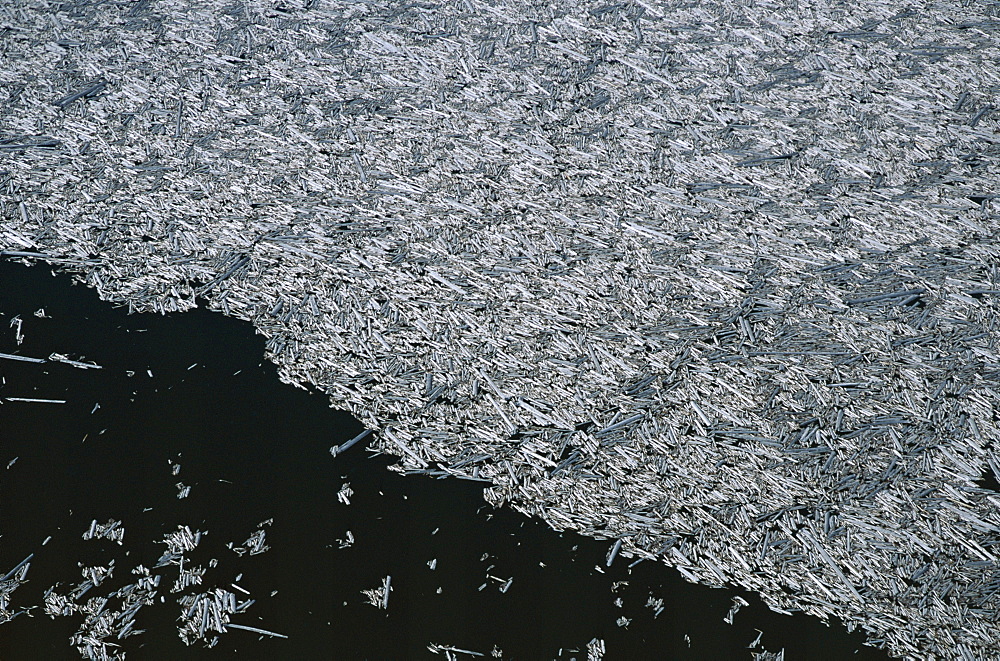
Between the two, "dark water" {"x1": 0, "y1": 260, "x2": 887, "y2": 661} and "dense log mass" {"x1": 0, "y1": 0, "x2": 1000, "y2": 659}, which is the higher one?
"dense log mass" {"x1": 0, "y1": 0, "x2": 1000, "y2": 659}

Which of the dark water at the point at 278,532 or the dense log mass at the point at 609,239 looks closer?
the dark water at the point at 278,532

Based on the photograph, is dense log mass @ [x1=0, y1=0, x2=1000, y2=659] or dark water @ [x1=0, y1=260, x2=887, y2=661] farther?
dense log mass @ [x1=0, y1=0, x2=1000, y2=659]

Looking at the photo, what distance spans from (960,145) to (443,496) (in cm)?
134

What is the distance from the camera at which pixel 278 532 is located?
4.28 feet

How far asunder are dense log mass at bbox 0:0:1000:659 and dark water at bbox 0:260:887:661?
0.17ft

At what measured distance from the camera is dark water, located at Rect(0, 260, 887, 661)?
120 cm

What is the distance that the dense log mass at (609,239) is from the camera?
4.25ft

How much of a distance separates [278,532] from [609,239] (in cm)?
81

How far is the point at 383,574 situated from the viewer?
4.14ft

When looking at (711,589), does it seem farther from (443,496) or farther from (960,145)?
(960,145)

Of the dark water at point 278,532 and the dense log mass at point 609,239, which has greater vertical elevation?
the dense log mass at point 609,239

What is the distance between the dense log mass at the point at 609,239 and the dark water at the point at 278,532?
5 centimetres

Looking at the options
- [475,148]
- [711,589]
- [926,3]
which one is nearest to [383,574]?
[711,589]

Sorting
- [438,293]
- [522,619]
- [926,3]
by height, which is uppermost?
[926,3]
